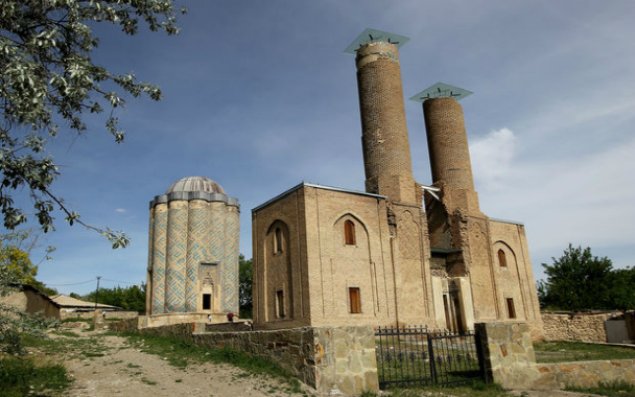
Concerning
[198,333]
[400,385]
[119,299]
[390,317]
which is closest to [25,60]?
[400,385]

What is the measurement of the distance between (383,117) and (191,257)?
51.6ft

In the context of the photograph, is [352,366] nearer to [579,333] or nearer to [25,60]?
[25,60]

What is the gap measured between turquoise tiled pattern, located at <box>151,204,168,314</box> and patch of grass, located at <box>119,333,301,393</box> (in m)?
14.6

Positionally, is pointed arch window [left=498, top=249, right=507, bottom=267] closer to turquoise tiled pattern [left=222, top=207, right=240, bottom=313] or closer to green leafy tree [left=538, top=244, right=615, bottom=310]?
green leafy tree [left=538, top=244, right=615, bottom=310]

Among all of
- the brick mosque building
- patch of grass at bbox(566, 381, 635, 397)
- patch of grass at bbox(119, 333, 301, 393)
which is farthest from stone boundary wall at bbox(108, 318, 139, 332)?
patch of grass at bbox(566, 381, 635, 397)

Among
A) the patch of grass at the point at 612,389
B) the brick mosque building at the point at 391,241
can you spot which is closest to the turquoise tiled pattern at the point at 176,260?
the brick mosque building at the point at 391,241

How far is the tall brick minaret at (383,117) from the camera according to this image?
24141 mm

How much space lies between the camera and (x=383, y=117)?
2503 centimetres

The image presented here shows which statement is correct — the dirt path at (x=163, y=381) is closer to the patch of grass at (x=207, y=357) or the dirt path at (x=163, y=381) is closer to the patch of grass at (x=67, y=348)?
the patch of grass at (x=207, y=357)

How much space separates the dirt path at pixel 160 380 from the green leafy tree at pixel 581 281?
31921 mm

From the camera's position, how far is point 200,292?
31672 mm

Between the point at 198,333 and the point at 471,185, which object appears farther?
the point at 471,185

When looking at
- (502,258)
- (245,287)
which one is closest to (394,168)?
(502,258)

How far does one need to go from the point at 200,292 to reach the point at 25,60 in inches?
1112
